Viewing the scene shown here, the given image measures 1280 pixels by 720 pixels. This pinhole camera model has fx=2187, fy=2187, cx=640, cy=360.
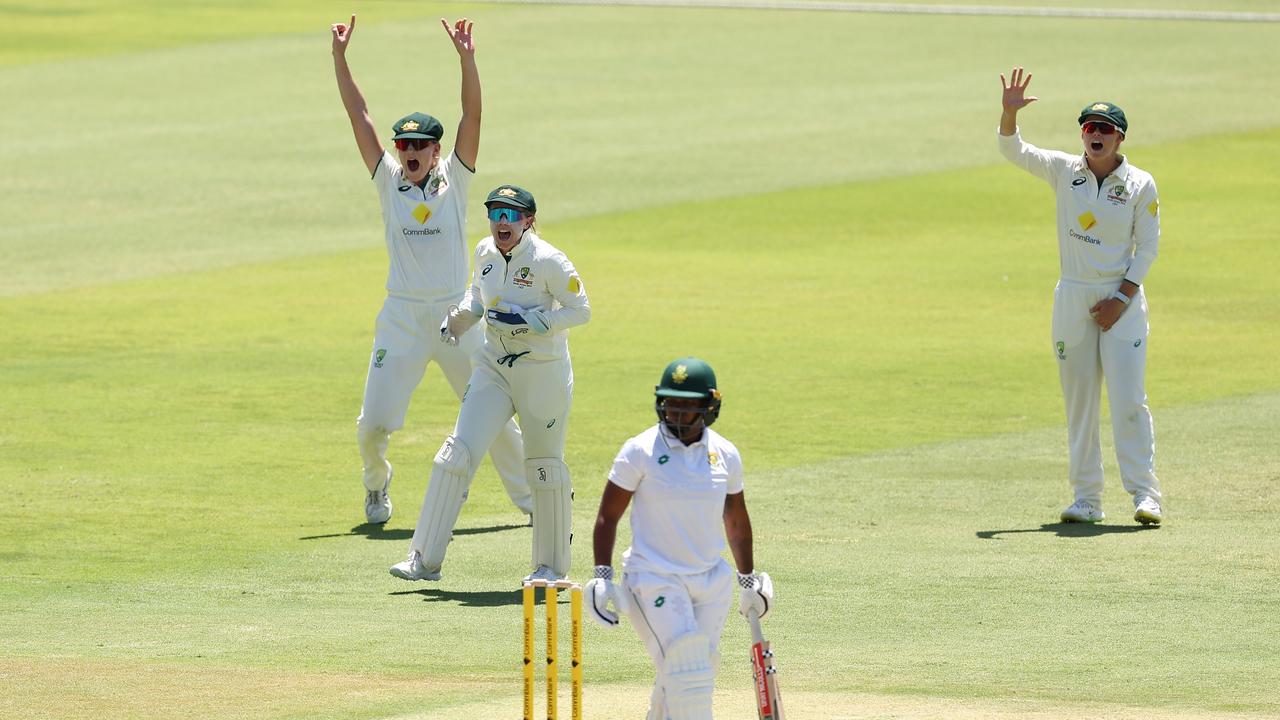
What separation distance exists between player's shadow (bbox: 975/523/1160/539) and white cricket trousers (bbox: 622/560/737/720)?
4836mm

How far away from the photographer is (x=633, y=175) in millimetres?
30422

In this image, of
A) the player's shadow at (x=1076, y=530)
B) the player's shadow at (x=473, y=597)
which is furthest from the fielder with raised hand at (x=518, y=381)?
the player's shadow at (x=1076, y=530)

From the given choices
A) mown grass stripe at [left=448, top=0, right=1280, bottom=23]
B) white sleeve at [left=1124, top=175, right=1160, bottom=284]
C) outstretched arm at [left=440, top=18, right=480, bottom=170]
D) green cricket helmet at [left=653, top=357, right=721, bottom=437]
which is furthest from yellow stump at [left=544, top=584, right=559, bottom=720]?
mown grass stripe at [left=448, top=0, right=1280, bottom=23]

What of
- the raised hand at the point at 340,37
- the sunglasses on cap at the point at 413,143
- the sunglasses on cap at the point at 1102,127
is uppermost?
the raised hand at the point at 340,37

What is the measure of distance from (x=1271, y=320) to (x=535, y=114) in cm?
1596

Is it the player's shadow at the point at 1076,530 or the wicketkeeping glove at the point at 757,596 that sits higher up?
the player's shadow at the point at 1076,530

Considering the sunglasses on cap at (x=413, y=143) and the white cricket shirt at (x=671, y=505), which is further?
the sunglasses on cap at (x=413, y=143)

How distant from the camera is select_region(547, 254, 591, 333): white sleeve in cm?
1137

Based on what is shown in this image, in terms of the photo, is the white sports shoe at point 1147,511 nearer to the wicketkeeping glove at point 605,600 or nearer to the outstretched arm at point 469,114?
the outstretched arm at point 469,114

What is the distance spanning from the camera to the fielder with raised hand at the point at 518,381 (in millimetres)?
11414

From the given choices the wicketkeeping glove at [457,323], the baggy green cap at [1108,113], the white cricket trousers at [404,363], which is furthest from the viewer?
the white cricket trousers at [404,363]

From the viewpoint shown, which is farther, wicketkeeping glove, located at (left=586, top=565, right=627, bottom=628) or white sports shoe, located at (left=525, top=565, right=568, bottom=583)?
white sports shoe, located at (left=525, top=565, right=568, bottom=583)

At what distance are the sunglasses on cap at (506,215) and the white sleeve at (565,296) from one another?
0.29 m

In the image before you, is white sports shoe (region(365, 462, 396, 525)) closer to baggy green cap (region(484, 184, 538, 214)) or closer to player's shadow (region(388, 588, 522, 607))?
player's shadow (region(388, 588, 522, 607))
